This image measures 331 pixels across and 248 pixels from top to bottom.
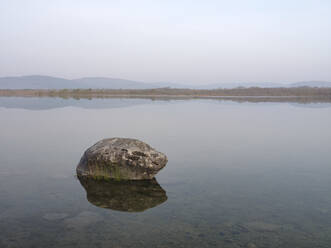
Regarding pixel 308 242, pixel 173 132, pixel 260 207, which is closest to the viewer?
pixel 308 242

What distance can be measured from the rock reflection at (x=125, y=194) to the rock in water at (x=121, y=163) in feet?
0.69

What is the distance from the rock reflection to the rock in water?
210 millimetres

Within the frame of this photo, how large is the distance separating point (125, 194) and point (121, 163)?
4.25 ft

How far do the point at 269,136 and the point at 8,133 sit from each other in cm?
1345

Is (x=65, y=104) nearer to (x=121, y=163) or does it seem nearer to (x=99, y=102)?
(x=99, y=102)

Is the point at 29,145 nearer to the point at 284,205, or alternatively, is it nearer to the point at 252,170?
the point at 252,170

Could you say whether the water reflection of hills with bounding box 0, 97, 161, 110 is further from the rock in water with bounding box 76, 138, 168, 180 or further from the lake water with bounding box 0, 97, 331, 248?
the rock in water with bounding box 76, 138, 168, 180

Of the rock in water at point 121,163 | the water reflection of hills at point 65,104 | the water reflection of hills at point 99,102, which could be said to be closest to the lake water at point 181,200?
the rock in water at point 121,163

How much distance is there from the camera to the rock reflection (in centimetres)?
729

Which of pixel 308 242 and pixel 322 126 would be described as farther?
pixel 322 126

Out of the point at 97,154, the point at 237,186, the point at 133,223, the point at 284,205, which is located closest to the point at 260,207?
the point at 284,205

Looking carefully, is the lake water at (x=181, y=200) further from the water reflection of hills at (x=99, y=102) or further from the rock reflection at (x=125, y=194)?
the water reflection of hills at (x=99, y=102)

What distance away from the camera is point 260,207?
716 centimetres

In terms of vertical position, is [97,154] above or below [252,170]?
above
